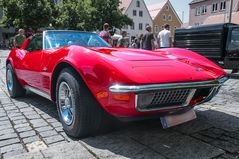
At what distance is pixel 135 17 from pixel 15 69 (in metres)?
53.4

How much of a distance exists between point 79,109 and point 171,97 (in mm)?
950

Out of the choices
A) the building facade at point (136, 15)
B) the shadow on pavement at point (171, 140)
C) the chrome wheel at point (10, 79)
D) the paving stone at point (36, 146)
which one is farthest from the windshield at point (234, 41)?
the building facade at point (136, 15)

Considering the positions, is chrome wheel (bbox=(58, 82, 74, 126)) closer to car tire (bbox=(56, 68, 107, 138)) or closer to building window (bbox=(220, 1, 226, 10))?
car tire (bbox=(56, 68, 107, 138))

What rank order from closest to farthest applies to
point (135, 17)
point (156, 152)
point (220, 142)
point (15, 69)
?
point (156, 152)
point (220, 142)
point (15, 69)
point (135, 17)

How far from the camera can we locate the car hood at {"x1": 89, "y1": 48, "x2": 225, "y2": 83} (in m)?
2.45

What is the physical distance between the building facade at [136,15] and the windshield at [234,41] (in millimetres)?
46524

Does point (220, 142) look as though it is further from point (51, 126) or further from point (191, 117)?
point (51, 126)

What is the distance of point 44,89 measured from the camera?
3697mm

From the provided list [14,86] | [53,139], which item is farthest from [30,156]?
[14,86]

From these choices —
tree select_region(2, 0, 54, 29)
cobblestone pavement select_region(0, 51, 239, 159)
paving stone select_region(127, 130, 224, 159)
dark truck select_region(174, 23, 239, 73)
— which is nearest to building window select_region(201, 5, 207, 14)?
tree select_region(2, 0, 54, 29)

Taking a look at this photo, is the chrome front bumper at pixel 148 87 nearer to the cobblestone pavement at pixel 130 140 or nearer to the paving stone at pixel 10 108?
the cobblestone pavement at pixel 130 140

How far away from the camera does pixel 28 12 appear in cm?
2681

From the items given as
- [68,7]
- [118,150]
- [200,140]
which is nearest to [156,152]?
[118,150]

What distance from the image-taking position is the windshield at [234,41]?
30.7 ft
